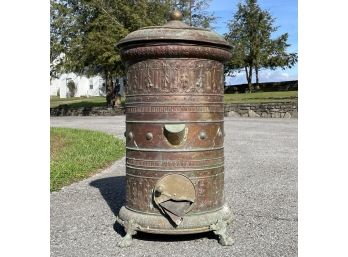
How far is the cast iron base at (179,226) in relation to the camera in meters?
3.88

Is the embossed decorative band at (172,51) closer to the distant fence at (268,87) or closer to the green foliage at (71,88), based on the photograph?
the distant fence at (268,87)

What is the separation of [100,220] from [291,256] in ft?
6.51

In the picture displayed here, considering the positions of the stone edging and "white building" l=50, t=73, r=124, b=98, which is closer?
the stone edging

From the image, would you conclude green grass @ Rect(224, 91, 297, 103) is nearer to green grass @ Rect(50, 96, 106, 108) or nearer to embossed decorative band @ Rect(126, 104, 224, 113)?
green grass @ Rect(50, 96, 106, 108)

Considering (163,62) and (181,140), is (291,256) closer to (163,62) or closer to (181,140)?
(181,140)

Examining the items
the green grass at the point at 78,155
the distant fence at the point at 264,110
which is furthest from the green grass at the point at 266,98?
the green grass at the point at 78,155

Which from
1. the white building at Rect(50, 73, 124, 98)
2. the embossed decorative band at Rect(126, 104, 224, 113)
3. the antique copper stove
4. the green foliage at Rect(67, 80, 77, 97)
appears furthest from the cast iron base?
the green foliage at Rect(67, 80, 77, 97)

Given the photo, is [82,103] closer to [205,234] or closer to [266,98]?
[266,98]

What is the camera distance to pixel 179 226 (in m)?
3.88

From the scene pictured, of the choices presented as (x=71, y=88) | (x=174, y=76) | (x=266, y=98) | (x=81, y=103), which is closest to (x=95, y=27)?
(x=81, y=103)

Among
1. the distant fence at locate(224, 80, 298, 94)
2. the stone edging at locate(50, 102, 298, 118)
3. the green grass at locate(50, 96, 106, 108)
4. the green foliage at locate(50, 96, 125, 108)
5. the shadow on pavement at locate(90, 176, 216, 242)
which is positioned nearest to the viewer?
the shadow on pavement at locate(90, 176, 216, 242)

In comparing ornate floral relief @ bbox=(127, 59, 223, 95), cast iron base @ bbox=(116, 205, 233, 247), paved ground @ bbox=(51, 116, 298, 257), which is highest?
ornate floral relief @ bbox=(127, 59, 223, 95)

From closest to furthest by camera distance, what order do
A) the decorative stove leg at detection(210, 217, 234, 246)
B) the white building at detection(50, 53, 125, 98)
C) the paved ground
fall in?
the paved ground
the decorative stove leg at detection(210, 217, 234, 246)
the white building at detection(50, 53, 125, 98)

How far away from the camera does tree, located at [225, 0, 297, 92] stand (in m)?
30.9
